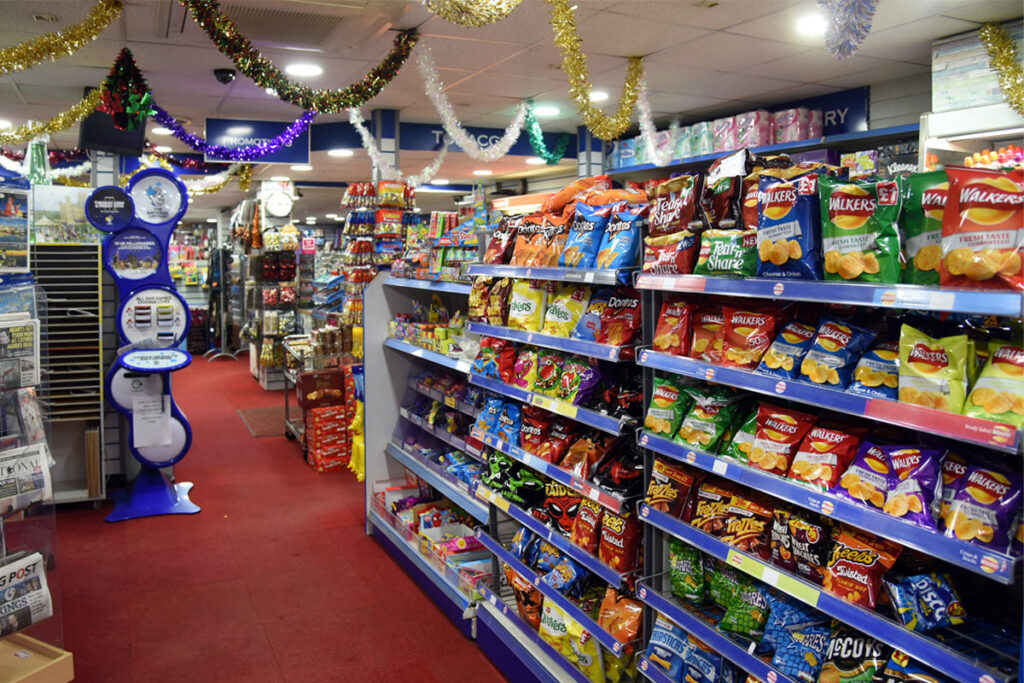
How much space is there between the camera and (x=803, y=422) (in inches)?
81.0

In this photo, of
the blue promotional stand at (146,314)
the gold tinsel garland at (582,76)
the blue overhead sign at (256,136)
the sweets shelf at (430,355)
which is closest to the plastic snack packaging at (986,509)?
the sweets shelf at (430,355)

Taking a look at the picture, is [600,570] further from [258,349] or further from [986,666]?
[258,349]

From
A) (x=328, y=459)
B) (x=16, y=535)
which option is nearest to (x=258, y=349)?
(x=328, y=459)

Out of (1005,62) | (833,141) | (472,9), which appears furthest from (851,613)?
(833,141)

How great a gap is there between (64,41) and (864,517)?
5139 mm

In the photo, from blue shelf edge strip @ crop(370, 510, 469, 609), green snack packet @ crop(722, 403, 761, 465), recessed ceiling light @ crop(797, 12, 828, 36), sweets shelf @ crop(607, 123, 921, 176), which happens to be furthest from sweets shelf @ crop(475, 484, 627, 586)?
sweets shelf @ crop(607, 123, 921, 176)

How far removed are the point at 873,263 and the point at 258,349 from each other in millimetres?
11343

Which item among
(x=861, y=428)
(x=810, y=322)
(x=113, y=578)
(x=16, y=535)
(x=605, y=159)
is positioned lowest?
(x=113, y=578)

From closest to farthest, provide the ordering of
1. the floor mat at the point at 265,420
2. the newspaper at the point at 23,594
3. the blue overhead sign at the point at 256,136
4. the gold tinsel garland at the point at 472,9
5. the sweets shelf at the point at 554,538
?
the newspaper at the point at 23,594 < the sweets shelf at the point at 554,538 < the gold tinsel garland at the point at 472,9 < the blue overhead sign at the point at 256,136 < the floor mat at the point at 265,420

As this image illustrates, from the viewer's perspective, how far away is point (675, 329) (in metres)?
2.46

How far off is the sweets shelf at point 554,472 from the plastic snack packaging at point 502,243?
0.81 meters

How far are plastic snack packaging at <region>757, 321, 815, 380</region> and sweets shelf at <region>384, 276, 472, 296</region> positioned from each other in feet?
6.75

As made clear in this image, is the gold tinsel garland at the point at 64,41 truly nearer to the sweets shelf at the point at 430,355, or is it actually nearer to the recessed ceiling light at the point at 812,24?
the sweets shelf at the point at 430,355

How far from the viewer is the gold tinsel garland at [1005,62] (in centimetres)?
466
